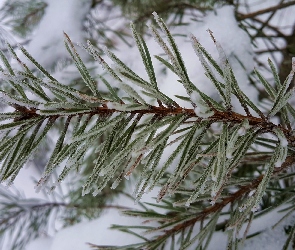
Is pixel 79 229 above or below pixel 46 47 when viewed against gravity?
below

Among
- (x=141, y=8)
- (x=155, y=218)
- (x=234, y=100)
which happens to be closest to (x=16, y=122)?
(x=155, y=218)

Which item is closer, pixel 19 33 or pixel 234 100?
pixel 234 100

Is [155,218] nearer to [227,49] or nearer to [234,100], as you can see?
[234,100]

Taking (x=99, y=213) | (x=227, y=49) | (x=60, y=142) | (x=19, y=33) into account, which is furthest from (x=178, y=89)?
(x=19, y=33)

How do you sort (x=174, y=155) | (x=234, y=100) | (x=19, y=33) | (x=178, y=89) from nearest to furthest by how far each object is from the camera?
(x=174, y=155) → (x=234, y=100) → (x=178, y=89) → (x=19, y=33)

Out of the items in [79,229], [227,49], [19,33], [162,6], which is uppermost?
[162,6]

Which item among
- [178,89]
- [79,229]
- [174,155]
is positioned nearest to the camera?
[174,155]
